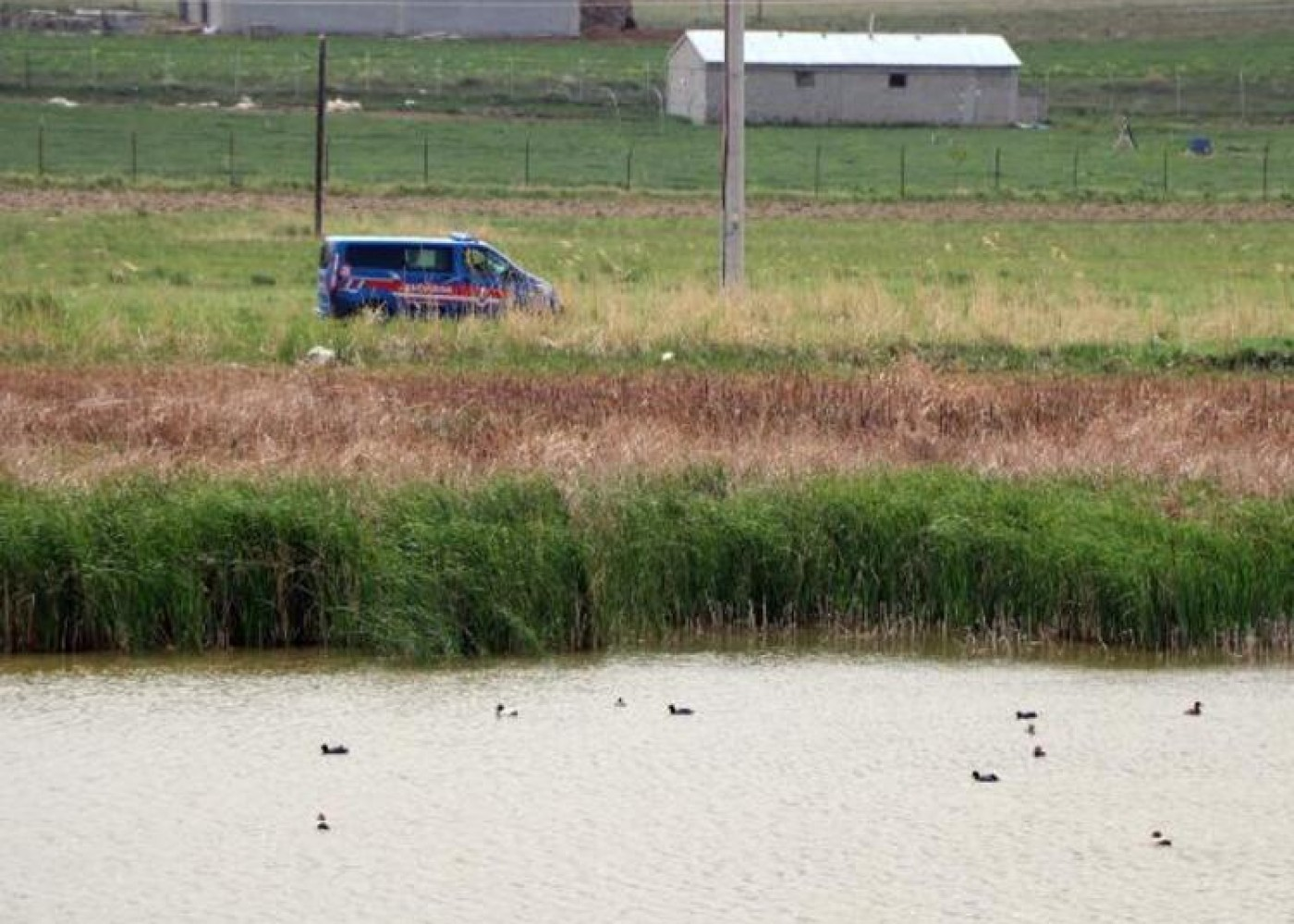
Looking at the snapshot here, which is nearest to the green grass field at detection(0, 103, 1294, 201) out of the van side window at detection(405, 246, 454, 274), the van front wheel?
the van side window at detection(405, 246, 454, 274)

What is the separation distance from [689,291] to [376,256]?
187 inches

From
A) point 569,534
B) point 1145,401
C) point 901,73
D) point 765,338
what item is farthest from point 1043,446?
point 901,73

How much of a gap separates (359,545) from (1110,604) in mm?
5367

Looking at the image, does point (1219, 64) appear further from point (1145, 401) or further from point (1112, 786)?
point (1112, 786)

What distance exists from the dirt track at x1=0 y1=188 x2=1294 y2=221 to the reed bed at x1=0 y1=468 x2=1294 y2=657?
38.3 m

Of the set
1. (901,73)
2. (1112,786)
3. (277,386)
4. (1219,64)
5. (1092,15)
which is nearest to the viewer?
(1112,786)

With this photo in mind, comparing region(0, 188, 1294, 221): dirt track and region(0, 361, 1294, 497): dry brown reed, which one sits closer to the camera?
region(0, 361, 1294, 497): dry brown reed

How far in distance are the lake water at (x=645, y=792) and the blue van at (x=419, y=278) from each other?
18.1m

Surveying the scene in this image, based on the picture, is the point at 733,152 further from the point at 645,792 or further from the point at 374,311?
the point at 645,792

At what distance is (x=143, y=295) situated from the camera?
126 feet

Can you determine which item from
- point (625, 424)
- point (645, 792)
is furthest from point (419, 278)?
point (645, 792)

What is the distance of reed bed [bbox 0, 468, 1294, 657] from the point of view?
18.2 metres

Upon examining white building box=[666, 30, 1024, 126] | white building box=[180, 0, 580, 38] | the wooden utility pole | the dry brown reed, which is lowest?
the dry brown reed

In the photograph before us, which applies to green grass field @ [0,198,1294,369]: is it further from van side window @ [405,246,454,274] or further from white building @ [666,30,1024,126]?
white building @ [666,30,1024,126]
